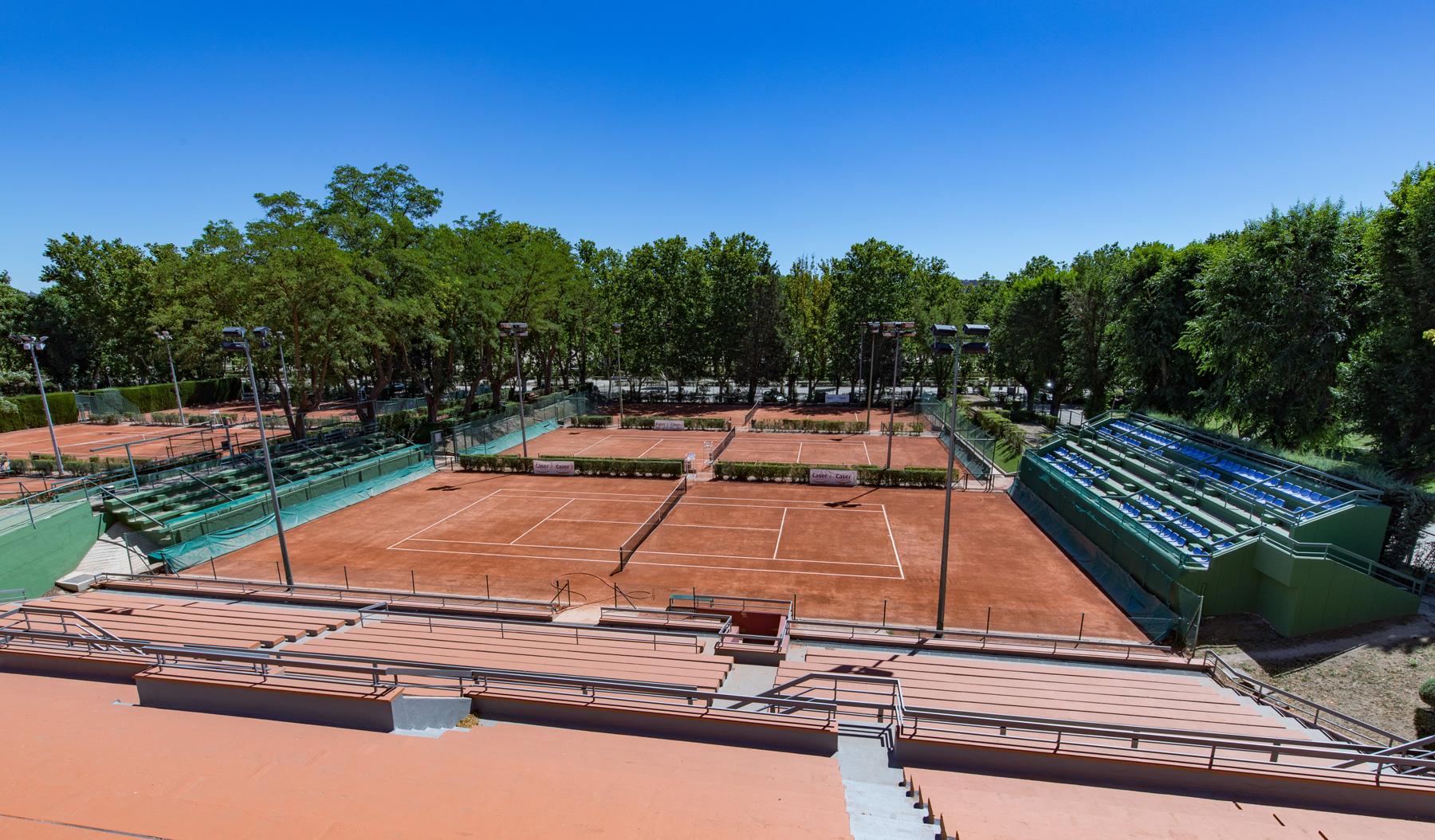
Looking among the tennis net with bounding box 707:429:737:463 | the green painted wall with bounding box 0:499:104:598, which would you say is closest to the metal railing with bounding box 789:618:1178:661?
the tennis net with bounding box 707:429:737:463

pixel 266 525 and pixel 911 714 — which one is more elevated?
pixel 911 714

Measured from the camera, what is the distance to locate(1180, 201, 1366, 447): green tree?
23.1 meters

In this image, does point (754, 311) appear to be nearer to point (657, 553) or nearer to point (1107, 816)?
point (657, 553)

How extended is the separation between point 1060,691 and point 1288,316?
70.1ft

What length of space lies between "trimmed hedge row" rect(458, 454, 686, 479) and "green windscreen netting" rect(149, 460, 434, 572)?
384 centimetres

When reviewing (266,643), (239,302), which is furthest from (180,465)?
(266,643)

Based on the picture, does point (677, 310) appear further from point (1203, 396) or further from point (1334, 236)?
point (1334, 236)

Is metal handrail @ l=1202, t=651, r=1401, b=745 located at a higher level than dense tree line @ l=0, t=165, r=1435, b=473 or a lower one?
lower

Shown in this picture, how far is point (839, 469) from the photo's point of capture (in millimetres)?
33156

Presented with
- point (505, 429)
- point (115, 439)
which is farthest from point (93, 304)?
point (505, 429)

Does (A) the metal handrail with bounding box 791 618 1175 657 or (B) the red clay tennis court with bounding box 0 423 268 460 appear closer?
(A) the metal handrail with bounding box 791 618 1175 657

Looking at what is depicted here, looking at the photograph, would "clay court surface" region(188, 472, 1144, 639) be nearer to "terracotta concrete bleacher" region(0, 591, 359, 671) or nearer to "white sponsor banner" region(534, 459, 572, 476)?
"white sponsor banner" region(534, 459, 572, 476)

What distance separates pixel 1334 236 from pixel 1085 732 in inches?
1033

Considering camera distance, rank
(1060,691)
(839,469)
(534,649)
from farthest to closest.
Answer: (839,469)
(534,649)
(1060,691)
